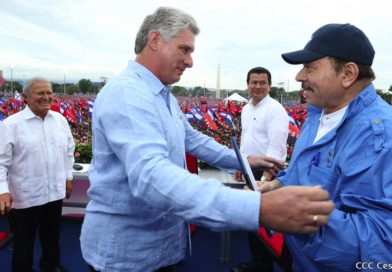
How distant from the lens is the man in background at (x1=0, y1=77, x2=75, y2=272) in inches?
117

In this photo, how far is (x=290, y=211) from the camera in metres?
0.85

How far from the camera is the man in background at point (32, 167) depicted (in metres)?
2.96

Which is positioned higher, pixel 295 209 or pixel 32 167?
pixel 295 209

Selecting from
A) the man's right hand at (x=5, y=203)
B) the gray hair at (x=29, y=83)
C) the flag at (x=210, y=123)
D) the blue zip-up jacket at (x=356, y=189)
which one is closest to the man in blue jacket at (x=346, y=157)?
the blue zip-up jacket at (x=356, y=189)

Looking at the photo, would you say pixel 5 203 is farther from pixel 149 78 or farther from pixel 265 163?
pixel 265 163

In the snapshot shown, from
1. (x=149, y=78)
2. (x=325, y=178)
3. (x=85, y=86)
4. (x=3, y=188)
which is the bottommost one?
(x=3, y=188)

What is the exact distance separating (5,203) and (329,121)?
102 inches

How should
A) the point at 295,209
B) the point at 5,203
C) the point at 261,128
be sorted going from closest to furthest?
the point at 295,209 → the point at 5,203 → the point at 261,128

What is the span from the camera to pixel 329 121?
4.98 feet

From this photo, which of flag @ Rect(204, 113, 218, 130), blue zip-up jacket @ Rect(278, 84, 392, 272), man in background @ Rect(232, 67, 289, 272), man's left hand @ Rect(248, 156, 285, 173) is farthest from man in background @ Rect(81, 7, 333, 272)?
flag @ Rect(204, 113, 218, 130)

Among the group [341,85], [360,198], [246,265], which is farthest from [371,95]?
[246,265]

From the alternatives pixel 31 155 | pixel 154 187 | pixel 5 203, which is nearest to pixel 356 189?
pixel 154 187

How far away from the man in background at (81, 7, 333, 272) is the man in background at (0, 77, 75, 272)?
1847mm

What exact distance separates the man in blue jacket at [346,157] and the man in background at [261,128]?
6.51 ft
